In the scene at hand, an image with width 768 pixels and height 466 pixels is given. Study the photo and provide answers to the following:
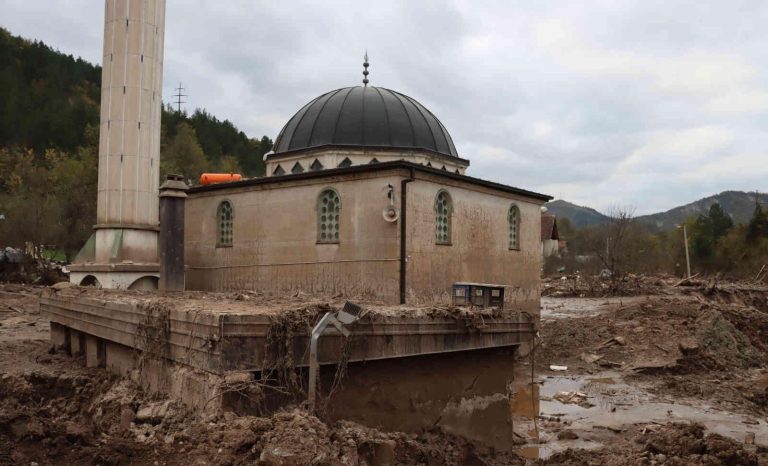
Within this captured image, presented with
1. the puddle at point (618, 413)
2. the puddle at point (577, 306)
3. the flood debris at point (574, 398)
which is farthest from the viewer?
the puddle at point (577, 306)

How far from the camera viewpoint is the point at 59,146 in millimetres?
63500

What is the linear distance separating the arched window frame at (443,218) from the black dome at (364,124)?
5.39 metres

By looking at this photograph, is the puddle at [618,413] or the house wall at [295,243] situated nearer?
the puddle at [618,413]

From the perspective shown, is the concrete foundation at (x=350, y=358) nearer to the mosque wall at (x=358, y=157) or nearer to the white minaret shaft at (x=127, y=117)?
the white minaret shaft at (x=127, y=117)

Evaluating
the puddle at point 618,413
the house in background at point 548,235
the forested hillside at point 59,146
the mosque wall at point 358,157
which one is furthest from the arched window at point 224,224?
the house in background at point 548,235

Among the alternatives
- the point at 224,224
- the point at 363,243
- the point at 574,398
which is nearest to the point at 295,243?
the point at 363,243

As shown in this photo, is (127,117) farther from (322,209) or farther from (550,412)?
(550,412)

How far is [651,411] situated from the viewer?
13.1 meters

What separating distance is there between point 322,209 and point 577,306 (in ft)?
66.4

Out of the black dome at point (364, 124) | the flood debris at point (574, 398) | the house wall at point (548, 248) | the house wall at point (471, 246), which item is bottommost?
the flood debris at point (574, 398)

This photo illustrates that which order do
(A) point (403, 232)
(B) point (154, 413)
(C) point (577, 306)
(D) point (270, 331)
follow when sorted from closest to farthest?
(D) point (270, 331)
(B) point (154, 413)
(A) point (403, 232)
(C) point (577, 306)

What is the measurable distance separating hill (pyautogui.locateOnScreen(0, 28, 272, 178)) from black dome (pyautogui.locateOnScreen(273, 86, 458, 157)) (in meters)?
36.9

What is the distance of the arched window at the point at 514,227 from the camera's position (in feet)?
58.6

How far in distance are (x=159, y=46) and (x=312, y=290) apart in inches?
408
